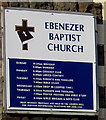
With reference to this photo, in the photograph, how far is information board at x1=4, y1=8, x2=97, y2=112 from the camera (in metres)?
7.44

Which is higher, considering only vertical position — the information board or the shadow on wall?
the shadow on wall

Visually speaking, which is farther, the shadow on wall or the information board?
the shadow on wall

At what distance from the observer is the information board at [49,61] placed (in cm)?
744

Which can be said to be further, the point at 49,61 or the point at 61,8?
the point at 61,8

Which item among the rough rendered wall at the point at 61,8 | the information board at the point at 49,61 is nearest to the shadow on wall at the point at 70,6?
the rough rendered wall at the point at 61,8

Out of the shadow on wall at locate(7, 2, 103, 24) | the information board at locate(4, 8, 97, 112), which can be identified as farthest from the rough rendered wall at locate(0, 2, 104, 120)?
the information board at locate(4, 8, 97, 112)

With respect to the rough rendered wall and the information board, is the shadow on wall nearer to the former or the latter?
Answer: the rough rendered wall

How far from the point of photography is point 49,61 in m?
7.61

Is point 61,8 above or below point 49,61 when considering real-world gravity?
above

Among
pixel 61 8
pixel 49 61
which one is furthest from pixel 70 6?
pixel 49 61

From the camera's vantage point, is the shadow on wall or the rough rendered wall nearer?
the rough rendered wall

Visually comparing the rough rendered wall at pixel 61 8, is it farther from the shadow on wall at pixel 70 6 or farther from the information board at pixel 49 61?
the information board at pixel 49 61

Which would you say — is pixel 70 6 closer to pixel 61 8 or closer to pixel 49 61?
pixel 61 8

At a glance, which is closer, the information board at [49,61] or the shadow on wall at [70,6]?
the information board at [49,61]
